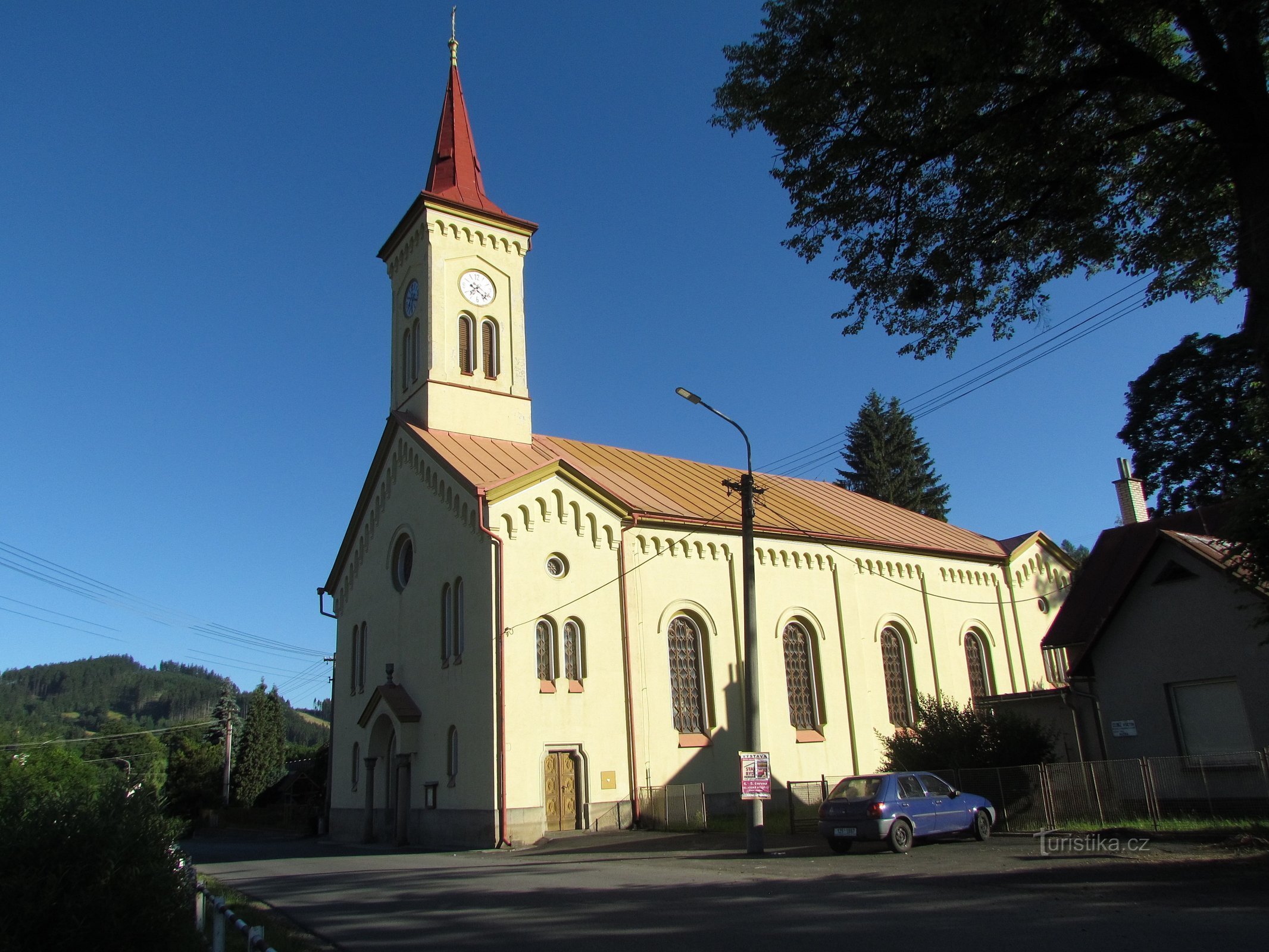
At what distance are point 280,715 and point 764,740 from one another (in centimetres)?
4279

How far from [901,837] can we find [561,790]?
9.56 meters

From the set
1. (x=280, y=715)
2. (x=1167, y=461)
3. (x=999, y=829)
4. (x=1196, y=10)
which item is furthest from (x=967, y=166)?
(x=280, y=715)

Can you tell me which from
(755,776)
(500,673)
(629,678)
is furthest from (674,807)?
(755,776)

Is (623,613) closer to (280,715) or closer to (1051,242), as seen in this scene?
(1051,242)

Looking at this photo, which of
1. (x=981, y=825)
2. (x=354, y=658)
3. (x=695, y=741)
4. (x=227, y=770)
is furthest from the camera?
(x=227, y=770)

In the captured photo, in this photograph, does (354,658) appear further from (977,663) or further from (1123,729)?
(1123,729)

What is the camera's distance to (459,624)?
78.8 ft

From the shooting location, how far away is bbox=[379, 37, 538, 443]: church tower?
28.3 m

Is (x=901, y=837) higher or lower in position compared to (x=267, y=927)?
higher

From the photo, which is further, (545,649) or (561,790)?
(545,649)

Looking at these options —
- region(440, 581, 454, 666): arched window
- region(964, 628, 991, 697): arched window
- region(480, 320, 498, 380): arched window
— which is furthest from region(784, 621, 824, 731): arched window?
region(480, 320, 498, 380): arched window

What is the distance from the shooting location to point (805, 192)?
1306 centimetres

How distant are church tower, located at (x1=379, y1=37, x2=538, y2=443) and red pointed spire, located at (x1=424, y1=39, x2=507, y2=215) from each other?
1.9 inches

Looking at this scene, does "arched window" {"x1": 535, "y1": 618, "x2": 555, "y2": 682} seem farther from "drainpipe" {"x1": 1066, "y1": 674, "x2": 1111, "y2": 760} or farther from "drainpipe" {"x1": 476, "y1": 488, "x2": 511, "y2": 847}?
"drainpipe" {"x1": 1066, "y1": 674, "x2": 1111, "y2": 760}
